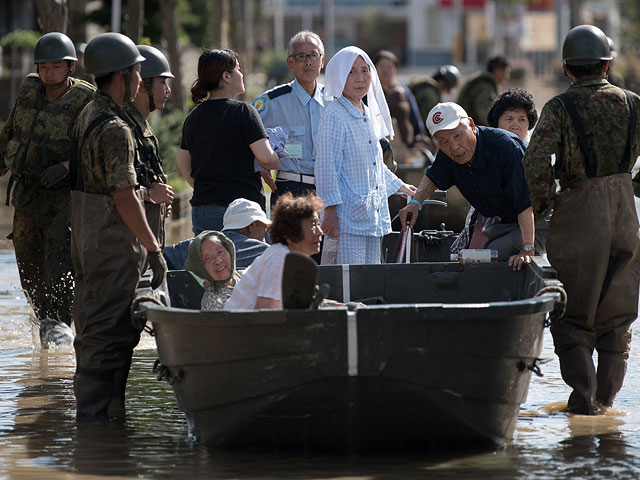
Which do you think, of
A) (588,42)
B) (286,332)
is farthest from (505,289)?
(286,332)

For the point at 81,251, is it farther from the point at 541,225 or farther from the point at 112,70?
the point at 541,225

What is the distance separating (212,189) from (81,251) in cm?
157

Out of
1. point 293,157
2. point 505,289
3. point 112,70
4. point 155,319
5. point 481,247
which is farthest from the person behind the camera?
point 293,157

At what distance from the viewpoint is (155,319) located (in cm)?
655

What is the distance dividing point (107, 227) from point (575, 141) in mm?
2558

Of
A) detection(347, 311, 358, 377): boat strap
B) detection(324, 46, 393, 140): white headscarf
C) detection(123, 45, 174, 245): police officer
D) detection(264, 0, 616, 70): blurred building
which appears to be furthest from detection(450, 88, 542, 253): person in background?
detection(264, 0, 616, 70): blurred building

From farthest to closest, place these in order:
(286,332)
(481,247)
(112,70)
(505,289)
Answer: (481,247), (505,289), (112,70), (286,332)

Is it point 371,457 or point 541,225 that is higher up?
point 541,225

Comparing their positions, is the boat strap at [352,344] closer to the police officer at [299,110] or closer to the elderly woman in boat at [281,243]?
the elderly woman in boat at [281,243]

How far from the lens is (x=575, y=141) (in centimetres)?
739

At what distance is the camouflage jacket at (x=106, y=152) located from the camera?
7.00 m

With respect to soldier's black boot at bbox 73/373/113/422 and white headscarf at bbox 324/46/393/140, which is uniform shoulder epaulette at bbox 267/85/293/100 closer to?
white headscarf at bbox 324/46/393/140

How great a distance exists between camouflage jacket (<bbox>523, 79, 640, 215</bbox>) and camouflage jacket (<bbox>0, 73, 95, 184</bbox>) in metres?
3.51

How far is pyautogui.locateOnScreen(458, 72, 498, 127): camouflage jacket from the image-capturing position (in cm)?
1677
